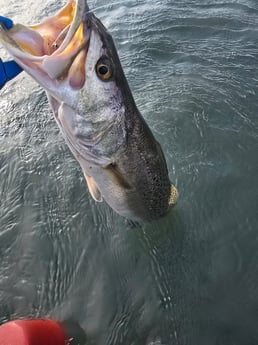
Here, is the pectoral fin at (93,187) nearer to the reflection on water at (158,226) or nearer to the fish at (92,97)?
the fish at (92,97)

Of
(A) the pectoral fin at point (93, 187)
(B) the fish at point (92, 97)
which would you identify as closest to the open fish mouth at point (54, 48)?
(B) the fish at point (92, 97)

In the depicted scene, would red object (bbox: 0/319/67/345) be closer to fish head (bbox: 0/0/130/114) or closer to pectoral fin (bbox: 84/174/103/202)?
pectoral fin (bbox: 84/174/103/202)

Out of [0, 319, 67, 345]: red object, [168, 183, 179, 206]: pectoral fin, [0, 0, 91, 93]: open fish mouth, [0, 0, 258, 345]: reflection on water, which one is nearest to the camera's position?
[0, 0, 91, 93]: open fish mouth

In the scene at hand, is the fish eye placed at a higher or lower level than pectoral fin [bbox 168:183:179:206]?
higher

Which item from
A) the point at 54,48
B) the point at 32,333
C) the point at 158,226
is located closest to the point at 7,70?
the point at 54,48

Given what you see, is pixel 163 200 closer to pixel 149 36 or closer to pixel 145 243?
pixel 145 243

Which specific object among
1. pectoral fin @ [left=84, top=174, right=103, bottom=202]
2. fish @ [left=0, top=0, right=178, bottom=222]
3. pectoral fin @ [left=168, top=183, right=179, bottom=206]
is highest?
fish @ [left=0, top=0, right=178, bottom=222]

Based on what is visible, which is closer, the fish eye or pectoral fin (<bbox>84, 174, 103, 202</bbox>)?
the fish eye

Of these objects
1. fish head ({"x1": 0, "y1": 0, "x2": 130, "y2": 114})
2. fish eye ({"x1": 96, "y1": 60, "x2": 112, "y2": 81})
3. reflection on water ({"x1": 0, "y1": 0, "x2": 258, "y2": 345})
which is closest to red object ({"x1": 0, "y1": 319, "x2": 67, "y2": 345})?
reflection on water ({"x1": 0, "y1": 0, "x2": 258, "y2": 345})

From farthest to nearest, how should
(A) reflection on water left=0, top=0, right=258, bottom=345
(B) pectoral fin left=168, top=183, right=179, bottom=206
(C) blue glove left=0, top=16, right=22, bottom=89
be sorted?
(B) pectoral fin left=168, top=183, right=179, bottom=206 → (A) reflection on water left=0, top=0, right=258, bottom=345 → (C) blue glove left=0, top=16, right=22, bottom=89
